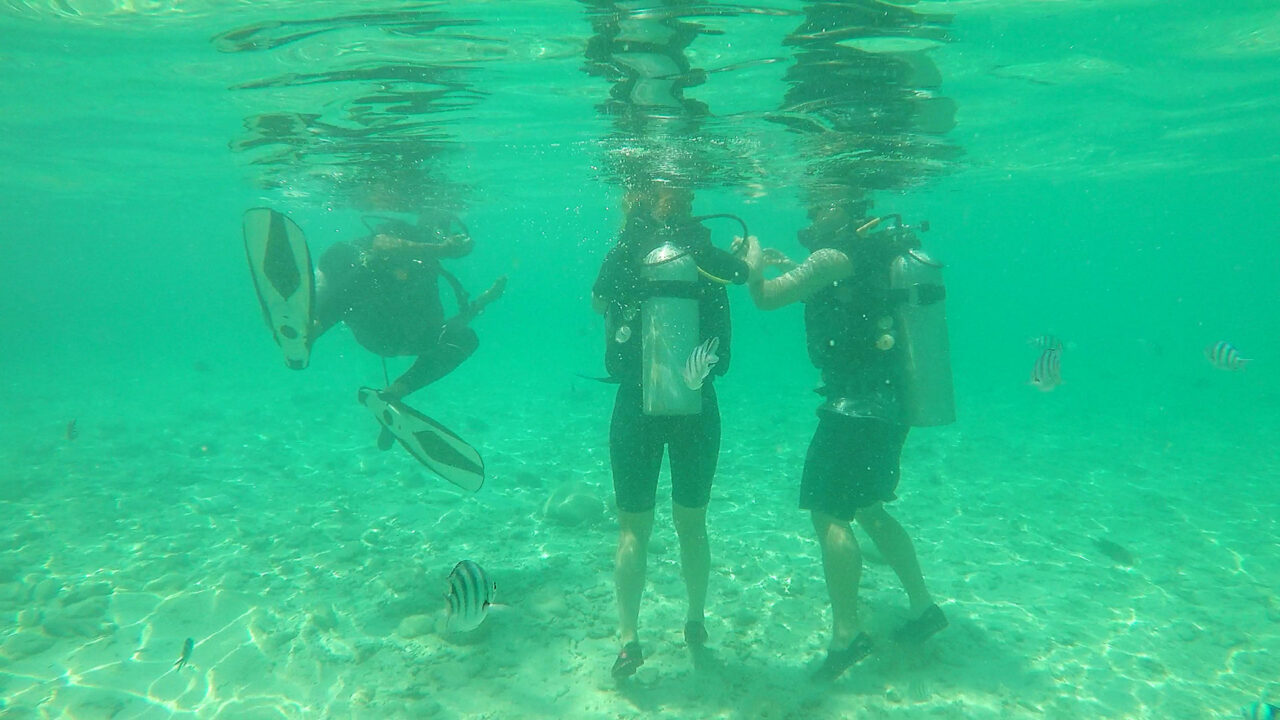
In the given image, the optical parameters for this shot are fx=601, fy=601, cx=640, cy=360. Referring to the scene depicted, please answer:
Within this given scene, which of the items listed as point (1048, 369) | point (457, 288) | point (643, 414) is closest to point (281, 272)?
point (457, 288)

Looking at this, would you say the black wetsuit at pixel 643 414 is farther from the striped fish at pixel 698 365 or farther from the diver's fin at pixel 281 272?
the diver's fin at pixel 281 272

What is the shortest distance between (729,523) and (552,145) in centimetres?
1032

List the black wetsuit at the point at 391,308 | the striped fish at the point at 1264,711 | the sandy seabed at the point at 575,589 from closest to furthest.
Answer: the striped fish at the point at 1264,711
the sandy seabed at the point at 575,589
the black wetsuit at the point at 391,308

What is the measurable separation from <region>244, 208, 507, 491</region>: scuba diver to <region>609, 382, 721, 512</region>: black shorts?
89.9 inches

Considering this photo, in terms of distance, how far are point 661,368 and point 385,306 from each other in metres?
4.52

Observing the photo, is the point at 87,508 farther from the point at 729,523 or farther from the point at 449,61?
the point at 729,523

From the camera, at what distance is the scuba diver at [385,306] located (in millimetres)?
6328

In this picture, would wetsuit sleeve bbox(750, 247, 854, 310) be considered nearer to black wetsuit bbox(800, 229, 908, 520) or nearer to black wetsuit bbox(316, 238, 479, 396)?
black wetsuit bbox(800, 229, 908, 520)

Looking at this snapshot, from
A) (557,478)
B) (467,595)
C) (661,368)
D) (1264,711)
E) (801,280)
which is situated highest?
(801,280)

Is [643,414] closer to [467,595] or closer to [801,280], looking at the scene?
[801,280]

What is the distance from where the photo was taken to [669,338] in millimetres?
4727

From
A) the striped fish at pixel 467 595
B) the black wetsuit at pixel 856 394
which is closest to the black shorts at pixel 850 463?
the black wetsuit at pixel 856 394

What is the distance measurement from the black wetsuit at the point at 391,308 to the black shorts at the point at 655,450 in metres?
3.16

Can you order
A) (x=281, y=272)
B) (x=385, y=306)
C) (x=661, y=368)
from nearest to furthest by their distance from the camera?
(x=661, y=368), (x=281, y=272), (x=385, y=306)
